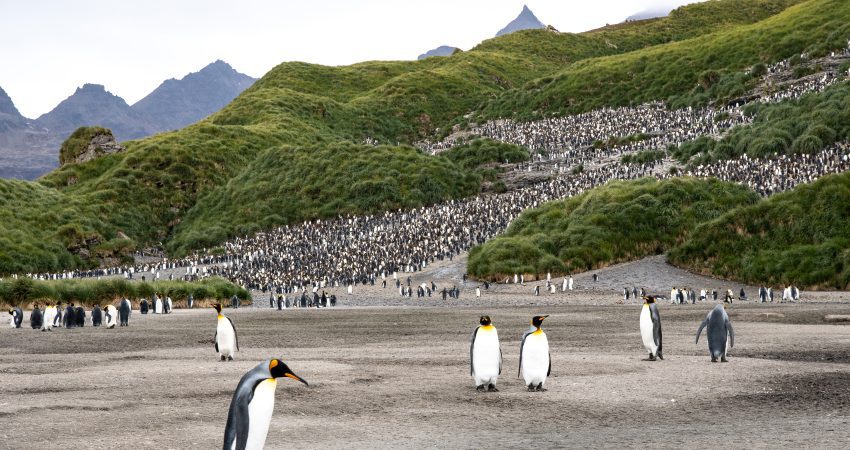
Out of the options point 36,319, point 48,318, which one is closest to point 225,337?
point 48,318

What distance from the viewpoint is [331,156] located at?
4134 inches

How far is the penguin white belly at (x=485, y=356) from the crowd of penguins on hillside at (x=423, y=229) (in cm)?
3669

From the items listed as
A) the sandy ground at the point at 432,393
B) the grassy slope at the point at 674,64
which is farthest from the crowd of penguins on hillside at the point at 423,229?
the sandy ground at the point at 432,393

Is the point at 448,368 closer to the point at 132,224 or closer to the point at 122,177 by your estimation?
the point at 132,224

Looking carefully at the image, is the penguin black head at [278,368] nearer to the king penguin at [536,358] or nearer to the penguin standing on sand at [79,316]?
the king penguin at [536,358]

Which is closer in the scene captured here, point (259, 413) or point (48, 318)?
point (259, 413)

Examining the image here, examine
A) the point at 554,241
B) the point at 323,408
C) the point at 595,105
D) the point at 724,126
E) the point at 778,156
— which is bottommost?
the point at 323,408

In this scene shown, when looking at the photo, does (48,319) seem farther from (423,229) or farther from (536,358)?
(423,229)

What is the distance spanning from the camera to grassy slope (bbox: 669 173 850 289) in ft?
141

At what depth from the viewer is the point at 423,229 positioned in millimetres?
72812

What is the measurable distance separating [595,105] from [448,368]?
122972 mm

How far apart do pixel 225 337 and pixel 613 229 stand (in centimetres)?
4161

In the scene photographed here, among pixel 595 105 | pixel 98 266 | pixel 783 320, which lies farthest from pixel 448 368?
pixel 595 105

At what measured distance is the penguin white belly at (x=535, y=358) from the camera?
42.4ft
